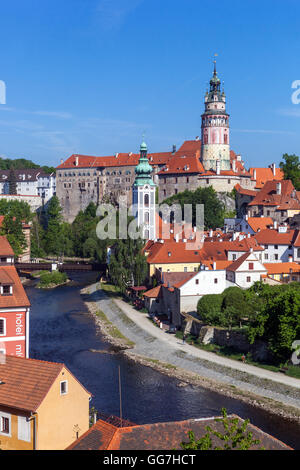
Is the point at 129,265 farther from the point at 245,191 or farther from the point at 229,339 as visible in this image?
the point at 245,191

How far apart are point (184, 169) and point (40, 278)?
2813 cm

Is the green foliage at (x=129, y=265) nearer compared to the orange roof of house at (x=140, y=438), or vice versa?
the orange roof of house at (x=140, y=438)

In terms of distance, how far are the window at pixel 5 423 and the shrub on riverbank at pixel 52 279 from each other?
45.5m

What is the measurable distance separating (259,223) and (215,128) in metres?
25.6

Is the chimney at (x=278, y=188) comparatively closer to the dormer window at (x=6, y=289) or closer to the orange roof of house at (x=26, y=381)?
the dormer window at (x=6, y=289)

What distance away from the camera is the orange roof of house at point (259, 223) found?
197 ft

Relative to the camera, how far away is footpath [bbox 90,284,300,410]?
29328 mm

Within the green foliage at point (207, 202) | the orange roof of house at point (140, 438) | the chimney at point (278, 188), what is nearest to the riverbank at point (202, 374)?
the orange roof of house at point (140, 438)

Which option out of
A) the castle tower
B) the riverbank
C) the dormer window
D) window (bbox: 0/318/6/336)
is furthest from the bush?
the castle tower

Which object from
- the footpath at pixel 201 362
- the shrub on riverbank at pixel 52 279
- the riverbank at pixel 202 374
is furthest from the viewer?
the shrub on riverbank at pixel 52 279

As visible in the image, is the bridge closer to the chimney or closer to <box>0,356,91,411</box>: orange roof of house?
the chimney

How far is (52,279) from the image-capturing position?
64062mm

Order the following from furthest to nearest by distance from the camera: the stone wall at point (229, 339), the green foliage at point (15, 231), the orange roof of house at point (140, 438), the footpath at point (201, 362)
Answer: the green foliage at point (15, 231) → the stone wall at point (229, 339) → the footpath at point (201, 362) → the orange roof of house at point (140, 438)

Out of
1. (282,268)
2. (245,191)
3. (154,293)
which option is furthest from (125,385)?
(245,191)
